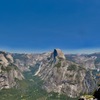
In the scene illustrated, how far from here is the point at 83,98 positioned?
125250 millimetres

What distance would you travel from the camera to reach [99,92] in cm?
12419

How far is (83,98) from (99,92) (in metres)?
7.89

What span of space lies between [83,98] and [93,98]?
4878 mm

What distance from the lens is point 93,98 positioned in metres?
123

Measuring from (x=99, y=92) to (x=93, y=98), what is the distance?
13.5ft
